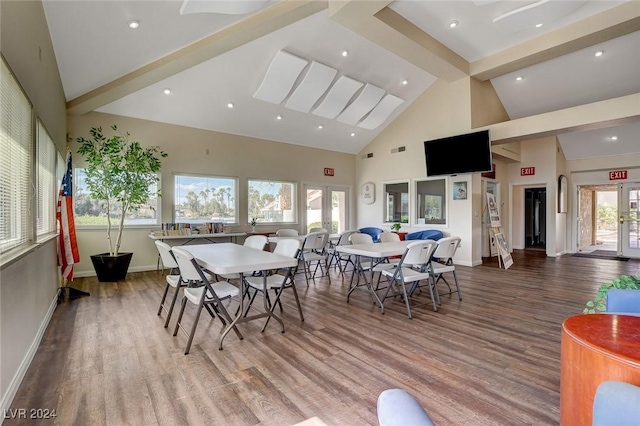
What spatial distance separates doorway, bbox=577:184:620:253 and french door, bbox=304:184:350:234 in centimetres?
705

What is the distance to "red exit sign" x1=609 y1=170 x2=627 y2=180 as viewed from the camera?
7.98m

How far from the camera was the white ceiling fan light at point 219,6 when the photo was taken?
3211 millimetres

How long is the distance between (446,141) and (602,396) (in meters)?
6.57

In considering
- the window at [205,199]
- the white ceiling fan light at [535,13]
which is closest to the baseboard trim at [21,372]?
the window at [205,199]

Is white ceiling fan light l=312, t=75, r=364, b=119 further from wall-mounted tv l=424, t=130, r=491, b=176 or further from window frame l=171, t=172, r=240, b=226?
window frame l=171, t=172, r=240, b=226

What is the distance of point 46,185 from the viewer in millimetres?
3812

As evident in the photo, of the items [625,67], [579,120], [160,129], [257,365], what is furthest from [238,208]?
[625,67]

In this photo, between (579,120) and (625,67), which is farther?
(625,67)

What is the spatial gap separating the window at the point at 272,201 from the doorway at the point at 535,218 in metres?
7.37

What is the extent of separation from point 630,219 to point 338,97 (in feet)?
26.9

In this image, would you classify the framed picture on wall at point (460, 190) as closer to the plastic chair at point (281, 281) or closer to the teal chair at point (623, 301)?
the plastic chair at point (281, 281)

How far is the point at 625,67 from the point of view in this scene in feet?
18.6

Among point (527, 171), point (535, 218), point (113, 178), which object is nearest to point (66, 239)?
point (113, 178)

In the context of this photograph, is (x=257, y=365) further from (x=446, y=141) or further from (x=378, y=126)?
(x=378, y=126)
